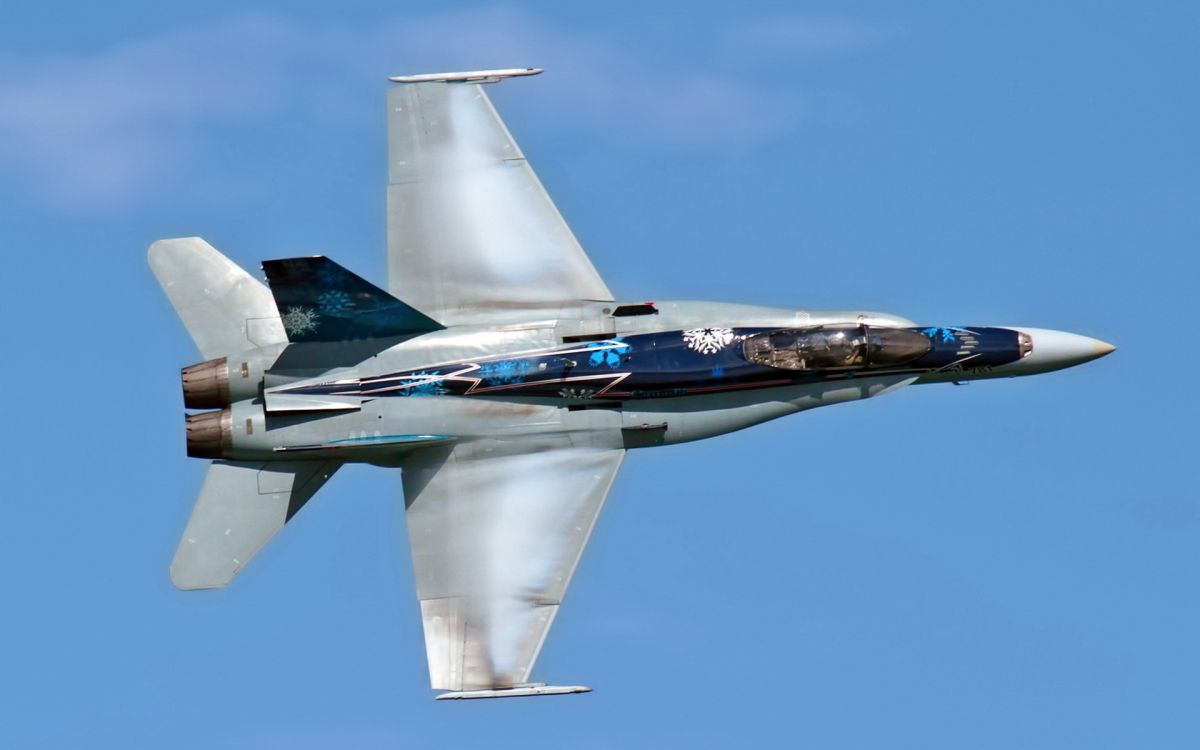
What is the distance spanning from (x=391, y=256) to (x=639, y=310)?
355 centimetres

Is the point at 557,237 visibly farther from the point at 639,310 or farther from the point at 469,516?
the point at 469,516

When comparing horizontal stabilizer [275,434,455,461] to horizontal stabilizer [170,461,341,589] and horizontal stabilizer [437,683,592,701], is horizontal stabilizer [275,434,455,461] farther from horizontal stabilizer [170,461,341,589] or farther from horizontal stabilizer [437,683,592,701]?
horizontal stabilizer [437,683,592,701]

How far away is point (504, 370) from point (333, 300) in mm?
2509

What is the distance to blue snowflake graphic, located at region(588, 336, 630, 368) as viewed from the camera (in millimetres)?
32906

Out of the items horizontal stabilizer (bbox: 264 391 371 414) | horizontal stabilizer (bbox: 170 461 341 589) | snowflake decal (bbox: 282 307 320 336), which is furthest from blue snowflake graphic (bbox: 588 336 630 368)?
horizontal stabilizer (bbox: 170 461 341 589)

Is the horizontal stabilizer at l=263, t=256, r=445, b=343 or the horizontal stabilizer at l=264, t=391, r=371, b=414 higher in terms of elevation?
the horizontal stabilizer at l=263, t=256, r=445, b=343

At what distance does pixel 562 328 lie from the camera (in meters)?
33.1

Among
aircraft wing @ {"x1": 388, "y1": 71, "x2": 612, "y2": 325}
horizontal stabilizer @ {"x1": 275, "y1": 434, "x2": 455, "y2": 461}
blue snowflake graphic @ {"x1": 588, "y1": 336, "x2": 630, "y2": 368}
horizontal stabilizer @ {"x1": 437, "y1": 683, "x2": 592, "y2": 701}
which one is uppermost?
aircraft wing @ {"x1": 388, "y1": 71, "x2": 612, "y2": 325}

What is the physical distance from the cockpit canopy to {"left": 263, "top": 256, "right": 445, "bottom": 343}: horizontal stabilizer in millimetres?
4497

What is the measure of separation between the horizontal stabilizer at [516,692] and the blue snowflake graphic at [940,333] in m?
6.93

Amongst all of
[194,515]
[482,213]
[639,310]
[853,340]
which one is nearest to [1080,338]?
[853,340]

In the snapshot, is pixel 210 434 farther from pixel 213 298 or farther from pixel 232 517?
pixel 213 298

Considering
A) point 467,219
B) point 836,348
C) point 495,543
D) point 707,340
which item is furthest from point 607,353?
point 836,348

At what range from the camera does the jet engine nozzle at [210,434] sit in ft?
108
